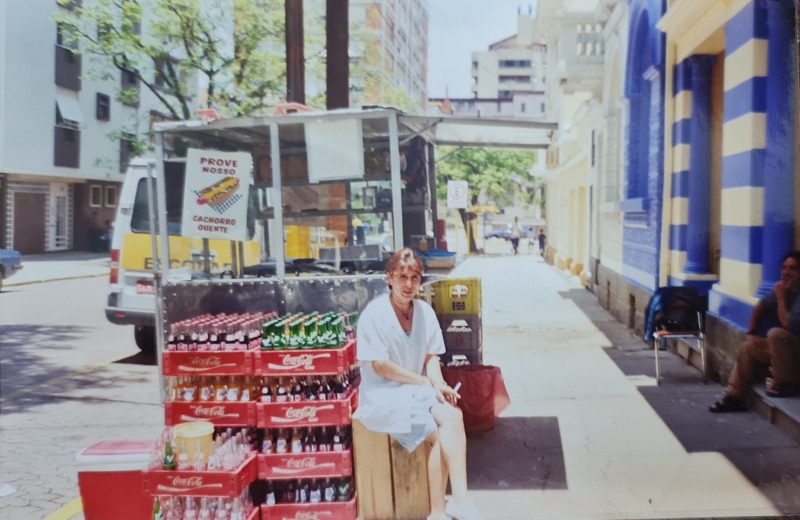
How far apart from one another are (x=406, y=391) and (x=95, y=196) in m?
5.57

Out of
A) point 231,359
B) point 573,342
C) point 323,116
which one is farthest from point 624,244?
point 231,359

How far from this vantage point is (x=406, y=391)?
12.8 ft

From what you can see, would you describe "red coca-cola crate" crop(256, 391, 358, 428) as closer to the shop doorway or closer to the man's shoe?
the man's shoe

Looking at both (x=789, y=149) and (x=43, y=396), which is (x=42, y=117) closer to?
(x=43, y=396)

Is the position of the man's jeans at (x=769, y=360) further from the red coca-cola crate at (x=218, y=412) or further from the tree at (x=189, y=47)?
the tree at (x=189, y=47)

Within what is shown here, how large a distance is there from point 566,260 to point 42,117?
17.4 m

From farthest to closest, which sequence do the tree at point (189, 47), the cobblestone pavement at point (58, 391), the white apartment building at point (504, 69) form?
1. the white apartment building at point (504, 69)
2. the tree at point (189, 47)
3. the cobblestone pavement at point (58, 391)

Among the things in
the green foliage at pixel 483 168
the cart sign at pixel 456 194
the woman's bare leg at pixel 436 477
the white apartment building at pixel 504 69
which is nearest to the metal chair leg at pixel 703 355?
the woman's bare leg at pixel 436 477

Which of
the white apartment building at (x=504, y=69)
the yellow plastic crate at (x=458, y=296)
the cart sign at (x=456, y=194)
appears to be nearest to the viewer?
the yellow plastic crate at (x=458, y=296)

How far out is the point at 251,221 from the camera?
6.48 m

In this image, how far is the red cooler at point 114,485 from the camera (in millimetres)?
4031

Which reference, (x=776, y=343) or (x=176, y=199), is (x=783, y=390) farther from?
(x=176, y=199)

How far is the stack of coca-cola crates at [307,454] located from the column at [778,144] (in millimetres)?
3893

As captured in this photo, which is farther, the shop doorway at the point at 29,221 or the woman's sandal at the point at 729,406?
the shop doorway at the point at 29,221
